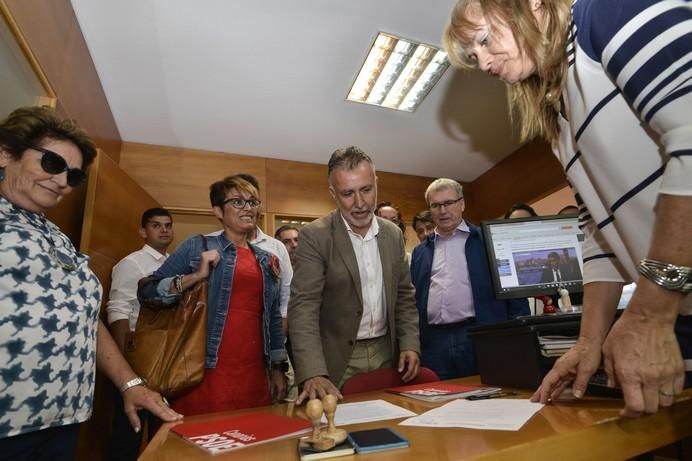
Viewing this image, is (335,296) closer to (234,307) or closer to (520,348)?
(234,307)

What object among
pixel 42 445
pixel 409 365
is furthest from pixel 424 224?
pixel 42 445

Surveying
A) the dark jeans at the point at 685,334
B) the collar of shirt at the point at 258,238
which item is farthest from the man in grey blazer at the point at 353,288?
the collar of shirt at the point at 258,238

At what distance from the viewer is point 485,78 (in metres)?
3.29

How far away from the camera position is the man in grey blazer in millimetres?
1581

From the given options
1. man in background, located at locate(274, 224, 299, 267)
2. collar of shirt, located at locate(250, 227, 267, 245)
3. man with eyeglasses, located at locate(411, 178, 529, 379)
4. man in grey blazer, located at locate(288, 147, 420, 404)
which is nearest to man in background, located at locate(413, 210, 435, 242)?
man with eyeglasses, located at locate(411, 178, 529, 379)

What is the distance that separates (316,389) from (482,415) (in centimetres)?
60

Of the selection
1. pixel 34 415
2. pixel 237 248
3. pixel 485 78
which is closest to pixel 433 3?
pixel 485 78

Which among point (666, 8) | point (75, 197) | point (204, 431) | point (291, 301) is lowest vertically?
point (204, 431)

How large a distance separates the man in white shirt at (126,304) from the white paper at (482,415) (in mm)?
1666

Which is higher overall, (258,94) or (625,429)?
(258,94)

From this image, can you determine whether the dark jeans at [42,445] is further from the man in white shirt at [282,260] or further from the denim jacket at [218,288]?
the man in white shirt at [282,260]

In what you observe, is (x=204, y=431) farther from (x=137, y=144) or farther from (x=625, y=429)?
(x=137, y=144)

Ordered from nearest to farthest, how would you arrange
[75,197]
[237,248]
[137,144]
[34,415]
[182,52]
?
[34,415] < [237,248] < [75,197] < [182,52] < [137,144]

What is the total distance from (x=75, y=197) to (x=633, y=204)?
2688 millimetres
